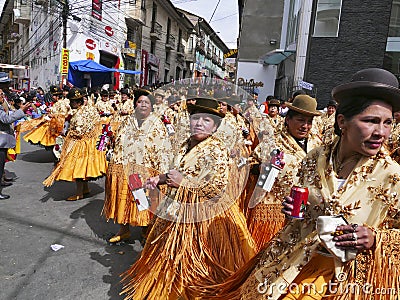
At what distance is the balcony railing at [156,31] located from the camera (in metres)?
23.8

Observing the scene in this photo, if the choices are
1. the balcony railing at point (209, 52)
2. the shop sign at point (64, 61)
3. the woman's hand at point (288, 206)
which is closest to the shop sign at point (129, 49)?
the shop sign at point (64, 61)

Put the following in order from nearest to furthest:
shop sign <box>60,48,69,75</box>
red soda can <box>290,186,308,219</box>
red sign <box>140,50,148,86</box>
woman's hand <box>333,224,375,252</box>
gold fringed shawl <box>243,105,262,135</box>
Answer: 1. woman's hand <box>333,224,375,252</box>
2. red soda can <box>290,186,308,219</box>
3. gold fringed shawl <box>243,105,262,135</box>
4. shop sign <box>60,48,69,75</box>
5. red sign <box>140,50,148,86</box>

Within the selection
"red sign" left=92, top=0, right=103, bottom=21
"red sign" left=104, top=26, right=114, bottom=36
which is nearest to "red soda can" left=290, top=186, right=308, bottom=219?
"red sign" left=92, top=0, right=103, bottom=21

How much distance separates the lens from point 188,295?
93.5 inches

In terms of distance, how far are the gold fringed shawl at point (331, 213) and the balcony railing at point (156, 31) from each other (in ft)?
77.3

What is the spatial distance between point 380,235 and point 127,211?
9.50 ft

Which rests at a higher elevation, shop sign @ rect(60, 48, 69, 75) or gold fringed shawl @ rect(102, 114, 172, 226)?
shop sign @ rect(60, 48, 69, 75)

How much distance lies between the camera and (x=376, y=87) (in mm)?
1396

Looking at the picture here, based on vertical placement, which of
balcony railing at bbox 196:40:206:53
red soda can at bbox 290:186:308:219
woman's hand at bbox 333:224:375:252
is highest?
balcony railing at bbox 196:40:206:53

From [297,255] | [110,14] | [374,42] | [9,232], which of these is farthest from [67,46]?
[297,255]

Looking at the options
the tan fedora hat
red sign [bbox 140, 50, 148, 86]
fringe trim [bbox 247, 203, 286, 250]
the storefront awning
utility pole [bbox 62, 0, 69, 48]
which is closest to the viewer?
the tan fedora hat

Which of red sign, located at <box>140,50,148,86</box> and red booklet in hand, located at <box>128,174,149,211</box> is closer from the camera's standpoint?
red booklet in hand, located at <box>128,174,149,211</box>

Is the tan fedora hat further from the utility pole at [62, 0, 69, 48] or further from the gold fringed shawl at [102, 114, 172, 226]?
the utility pole at [62, 0, 69, 48]

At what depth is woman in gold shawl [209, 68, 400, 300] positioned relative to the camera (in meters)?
1.40
